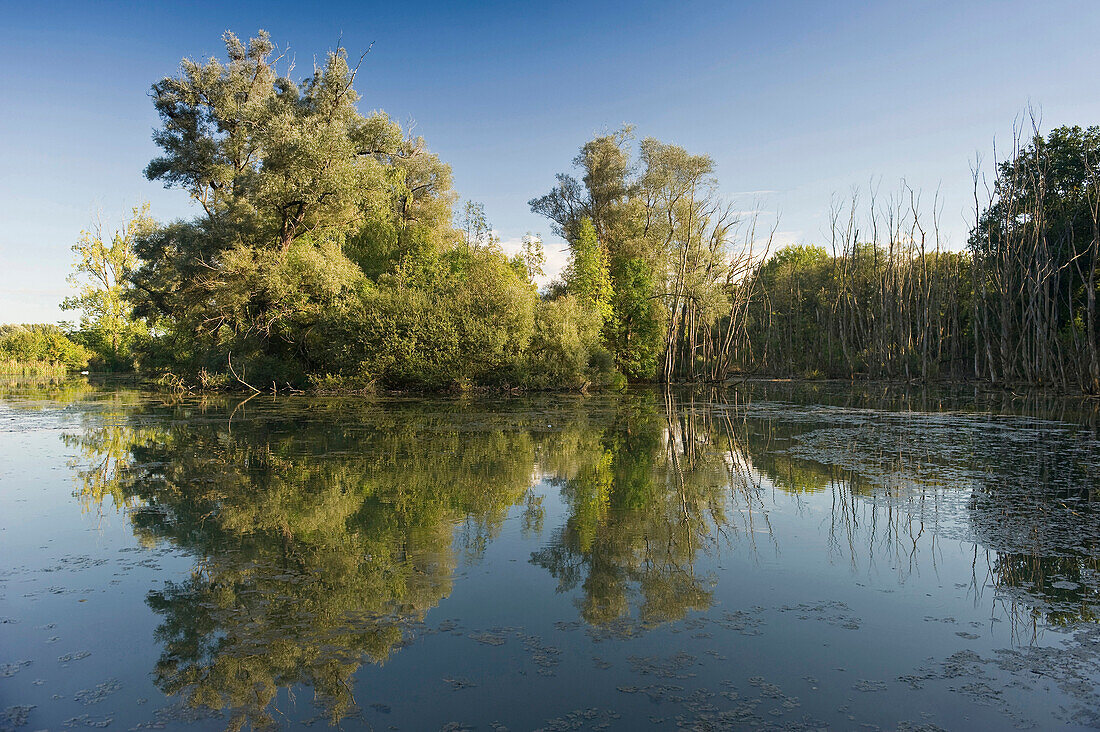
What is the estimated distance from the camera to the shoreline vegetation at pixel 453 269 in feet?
85.7

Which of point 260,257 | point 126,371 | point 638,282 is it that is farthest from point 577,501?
point 126,371

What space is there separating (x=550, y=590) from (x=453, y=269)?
85.6ft

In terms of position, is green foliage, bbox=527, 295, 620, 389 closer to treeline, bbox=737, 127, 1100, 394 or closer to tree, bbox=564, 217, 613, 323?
tree, bbox=564, 217, 613, 323

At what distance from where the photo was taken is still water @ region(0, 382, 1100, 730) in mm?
3535

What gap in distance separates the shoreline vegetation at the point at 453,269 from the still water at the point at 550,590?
1566 cm

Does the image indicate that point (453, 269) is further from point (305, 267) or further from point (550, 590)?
point (550, 590)

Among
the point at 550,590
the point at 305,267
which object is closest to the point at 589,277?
the point at 305,267

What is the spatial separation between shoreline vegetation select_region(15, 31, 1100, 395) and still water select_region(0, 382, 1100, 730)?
15660 millimetres

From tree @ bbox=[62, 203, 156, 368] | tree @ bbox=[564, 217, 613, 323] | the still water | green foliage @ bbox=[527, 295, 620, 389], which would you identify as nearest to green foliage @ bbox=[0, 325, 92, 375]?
tree @ bbox=[62, 203, 156, 368]

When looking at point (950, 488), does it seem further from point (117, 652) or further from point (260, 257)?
point (260, 257)

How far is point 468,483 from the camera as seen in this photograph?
926cm

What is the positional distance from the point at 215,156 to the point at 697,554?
106 ft

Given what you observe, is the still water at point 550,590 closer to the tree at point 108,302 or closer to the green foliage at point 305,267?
the green foliage at point 305,267

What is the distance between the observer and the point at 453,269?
3016 cm
